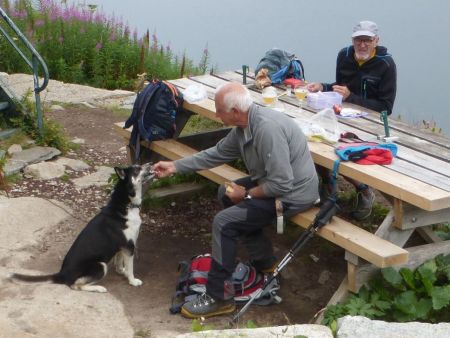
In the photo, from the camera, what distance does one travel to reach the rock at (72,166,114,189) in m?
6.55

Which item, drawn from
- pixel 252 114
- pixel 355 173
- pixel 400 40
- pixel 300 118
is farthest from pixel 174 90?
pixel 400 40

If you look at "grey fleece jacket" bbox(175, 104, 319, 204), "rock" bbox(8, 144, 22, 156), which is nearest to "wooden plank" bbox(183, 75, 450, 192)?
"grey fleece jacket" bbox(175, 104, 319, 204)

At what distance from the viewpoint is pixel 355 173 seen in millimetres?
4395

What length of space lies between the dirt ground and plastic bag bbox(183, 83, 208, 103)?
112cm

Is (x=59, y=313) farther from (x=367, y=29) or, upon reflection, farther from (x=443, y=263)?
(x=367, y=29)

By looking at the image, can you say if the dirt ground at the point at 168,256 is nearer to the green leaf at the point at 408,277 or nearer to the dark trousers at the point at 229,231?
the dark trousers at the point at 229,231

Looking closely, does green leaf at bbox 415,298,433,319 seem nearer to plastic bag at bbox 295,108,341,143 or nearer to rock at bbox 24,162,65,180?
plastic bag at bbox 295,108,341,143

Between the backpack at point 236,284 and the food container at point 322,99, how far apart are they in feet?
5.23

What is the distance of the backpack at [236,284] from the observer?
15.4 ft

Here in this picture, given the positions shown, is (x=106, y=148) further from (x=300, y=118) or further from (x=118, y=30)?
(x=118, y=30)

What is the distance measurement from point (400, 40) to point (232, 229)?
46.2 ft

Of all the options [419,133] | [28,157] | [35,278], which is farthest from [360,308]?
[28,157]

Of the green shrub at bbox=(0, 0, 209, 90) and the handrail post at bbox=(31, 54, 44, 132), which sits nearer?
the handrail post at bbox=(31, 54, 44, 132)

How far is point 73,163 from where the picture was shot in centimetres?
695
